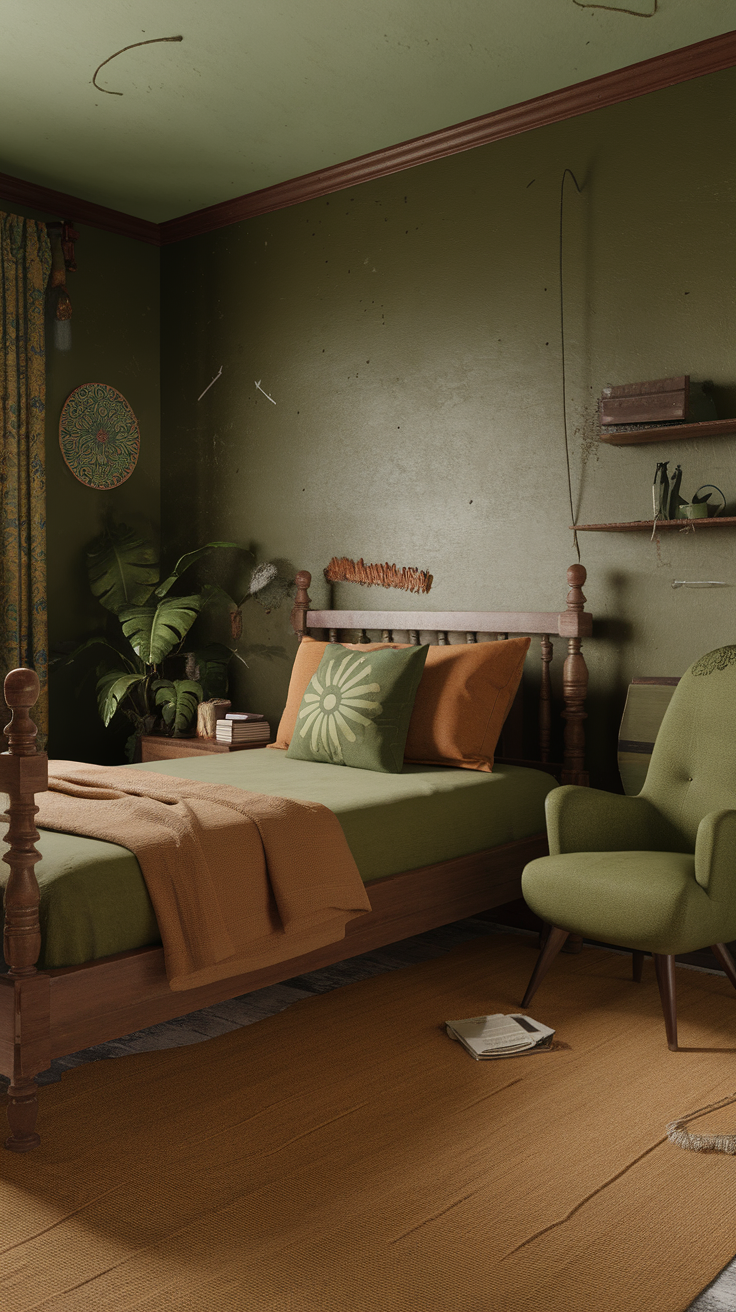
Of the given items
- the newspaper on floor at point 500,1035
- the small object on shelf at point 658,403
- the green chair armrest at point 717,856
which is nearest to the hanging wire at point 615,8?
the small object on shelf at point 658,403

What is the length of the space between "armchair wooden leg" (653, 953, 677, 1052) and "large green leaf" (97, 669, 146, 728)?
2511mm

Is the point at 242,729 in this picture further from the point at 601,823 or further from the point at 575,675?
the point at 601,823

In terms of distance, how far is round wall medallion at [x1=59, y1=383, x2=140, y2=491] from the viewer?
4785 millimetres

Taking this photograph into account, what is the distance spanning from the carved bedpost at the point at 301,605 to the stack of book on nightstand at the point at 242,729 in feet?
1.36

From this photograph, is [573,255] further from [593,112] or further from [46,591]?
[46,591]

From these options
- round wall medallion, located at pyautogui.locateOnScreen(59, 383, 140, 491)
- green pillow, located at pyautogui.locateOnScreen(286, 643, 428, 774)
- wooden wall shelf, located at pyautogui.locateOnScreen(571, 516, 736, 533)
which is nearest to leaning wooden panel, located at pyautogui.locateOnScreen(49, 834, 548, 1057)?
green pillow, located at pyautogui.locateOnScreen(286, 643, 428, 774)

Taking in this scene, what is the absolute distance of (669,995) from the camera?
8.65ft

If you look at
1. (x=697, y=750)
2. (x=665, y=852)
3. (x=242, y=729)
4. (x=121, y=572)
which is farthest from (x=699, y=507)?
(x=121, y=572)

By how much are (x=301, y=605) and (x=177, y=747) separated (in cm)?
80

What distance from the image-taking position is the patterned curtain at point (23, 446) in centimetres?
443

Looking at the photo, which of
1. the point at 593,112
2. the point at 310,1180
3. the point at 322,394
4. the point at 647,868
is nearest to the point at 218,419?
the point at 322,394

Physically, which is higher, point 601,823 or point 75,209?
point 75,209

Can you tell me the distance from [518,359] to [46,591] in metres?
2.30

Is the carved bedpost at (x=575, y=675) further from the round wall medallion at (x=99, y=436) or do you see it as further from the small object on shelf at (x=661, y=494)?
the round wall medallion at (x=99, y=436)
